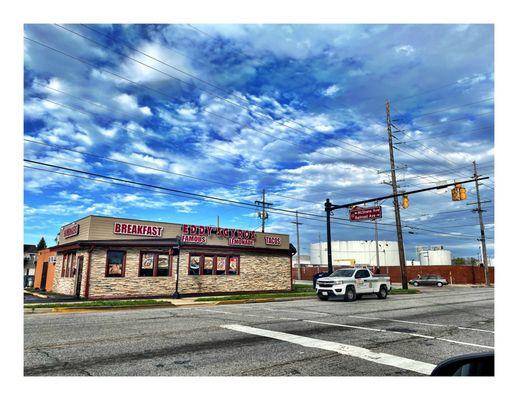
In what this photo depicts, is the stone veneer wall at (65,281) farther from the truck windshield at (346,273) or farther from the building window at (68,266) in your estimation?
the truck windshield at (346,273)

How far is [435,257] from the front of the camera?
9231 cm

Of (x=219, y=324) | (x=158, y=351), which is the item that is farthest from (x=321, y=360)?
(x=219, y=324)

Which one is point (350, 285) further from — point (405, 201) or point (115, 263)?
point (115, 263)

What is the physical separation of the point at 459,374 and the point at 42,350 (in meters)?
7.52

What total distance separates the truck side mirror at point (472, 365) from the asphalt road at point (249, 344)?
3.30m

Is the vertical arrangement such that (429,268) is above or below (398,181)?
below

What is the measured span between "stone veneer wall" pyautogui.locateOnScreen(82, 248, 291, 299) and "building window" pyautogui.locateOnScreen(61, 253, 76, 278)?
2.54 meters

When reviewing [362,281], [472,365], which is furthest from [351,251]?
[472,365]

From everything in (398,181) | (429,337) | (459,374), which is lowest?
(429,337)

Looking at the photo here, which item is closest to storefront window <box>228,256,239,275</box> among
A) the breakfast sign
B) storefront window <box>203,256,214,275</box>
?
the breakfast sign

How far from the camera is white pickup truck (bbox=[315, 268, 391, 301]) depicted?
2005 centimetres

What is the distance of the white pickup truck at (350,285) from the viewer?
65.8 feet
